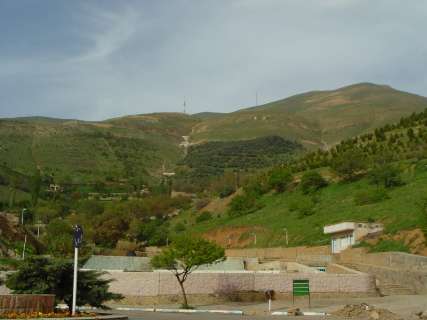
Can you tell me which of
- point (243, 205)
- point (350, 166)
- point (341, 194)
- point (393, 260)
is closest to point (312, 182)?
point (350, 166)

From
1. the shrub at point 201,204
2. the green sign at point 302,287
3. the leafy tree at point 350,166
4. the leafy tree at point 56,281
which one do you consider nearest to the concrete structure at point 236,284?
the green sign at point 302,287

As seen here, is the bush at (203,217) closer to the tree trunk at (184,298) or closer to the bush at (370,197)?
the bush at (370,197)

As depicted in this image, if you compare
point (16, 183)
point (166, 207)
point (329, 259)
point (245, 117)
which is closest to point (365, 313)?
point (329, 259)

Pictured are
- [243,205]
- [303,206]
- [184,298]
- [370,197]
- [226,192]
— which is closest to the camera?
[184,298]

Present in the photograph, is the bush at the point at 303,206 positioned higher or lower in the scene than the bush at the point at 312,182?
lower

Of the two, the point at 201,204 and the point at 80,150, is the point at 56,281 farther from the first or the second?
the point at 80,150

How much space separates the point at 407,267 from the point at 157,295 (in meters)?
14.1

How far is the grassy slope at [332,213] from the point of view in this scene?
175ft

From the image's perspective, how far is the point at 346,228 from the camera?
52000 millimetres

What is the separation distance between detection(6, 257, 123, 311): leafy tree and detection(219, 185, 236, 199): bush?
241 feet

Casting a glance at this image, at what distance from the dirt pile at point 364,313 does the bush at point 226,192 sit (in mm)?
68353

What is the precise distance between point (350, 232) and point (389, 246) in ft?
18.5

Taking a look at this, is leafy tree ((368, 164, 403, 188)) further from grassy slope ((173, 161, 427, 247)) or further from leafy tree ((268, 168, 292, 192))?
leafy tree ((268, 168, 292, 192))

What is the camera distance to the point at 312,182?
246 ft
